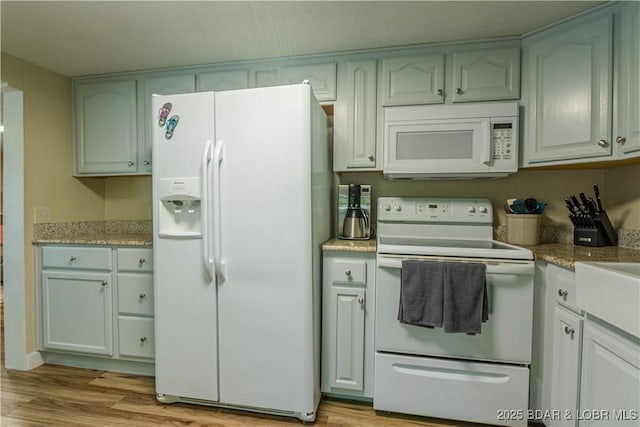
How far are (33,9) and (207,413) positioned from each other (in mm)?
2313

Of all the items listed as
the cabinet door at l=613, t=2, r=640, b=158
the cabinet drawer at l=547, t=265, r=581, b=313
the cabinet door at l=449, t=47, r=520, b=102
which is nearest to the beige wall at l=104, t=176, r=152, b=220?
the cabinet door at l=449, t=47, r=520, b=102

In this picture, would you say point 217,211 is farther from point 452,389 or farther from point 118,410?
point 452,389

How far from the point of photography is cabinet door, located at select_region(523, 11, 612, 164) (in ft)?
4.81

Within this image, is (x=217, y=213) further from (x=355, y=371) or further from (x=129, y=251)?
(x=355, y=371)

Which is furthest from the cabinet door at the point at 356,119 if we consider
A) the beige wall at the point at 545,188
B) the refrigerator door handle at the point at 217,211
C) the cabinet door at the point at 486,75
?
the refrigerator door handle at the point at 217,211

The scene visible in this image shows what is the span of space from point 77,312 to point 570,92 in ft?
10.9

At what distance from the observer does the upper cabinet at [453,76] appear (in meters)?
1.77

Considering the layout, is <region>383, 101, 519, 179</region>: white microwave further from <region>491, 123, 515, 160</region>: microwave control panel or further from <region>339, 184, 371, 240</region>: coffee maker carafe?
<region>339, 184, 371, 240</region>: coffee maker carafe

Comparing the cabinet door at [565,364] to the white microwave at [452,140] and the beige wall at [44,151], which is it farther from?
the beige wall at [44,151]

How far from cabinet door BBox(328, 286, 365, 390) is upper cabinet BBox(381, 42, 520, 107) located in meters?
1.22

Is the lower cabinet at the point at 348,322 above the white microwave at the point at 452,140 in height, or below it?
below

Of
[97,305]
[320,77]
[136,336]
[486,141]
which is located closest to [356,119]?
[320,77]

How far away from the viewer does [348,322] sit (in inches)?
66.0

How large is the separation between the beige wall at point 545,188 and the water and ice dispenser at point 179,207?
1063mm
